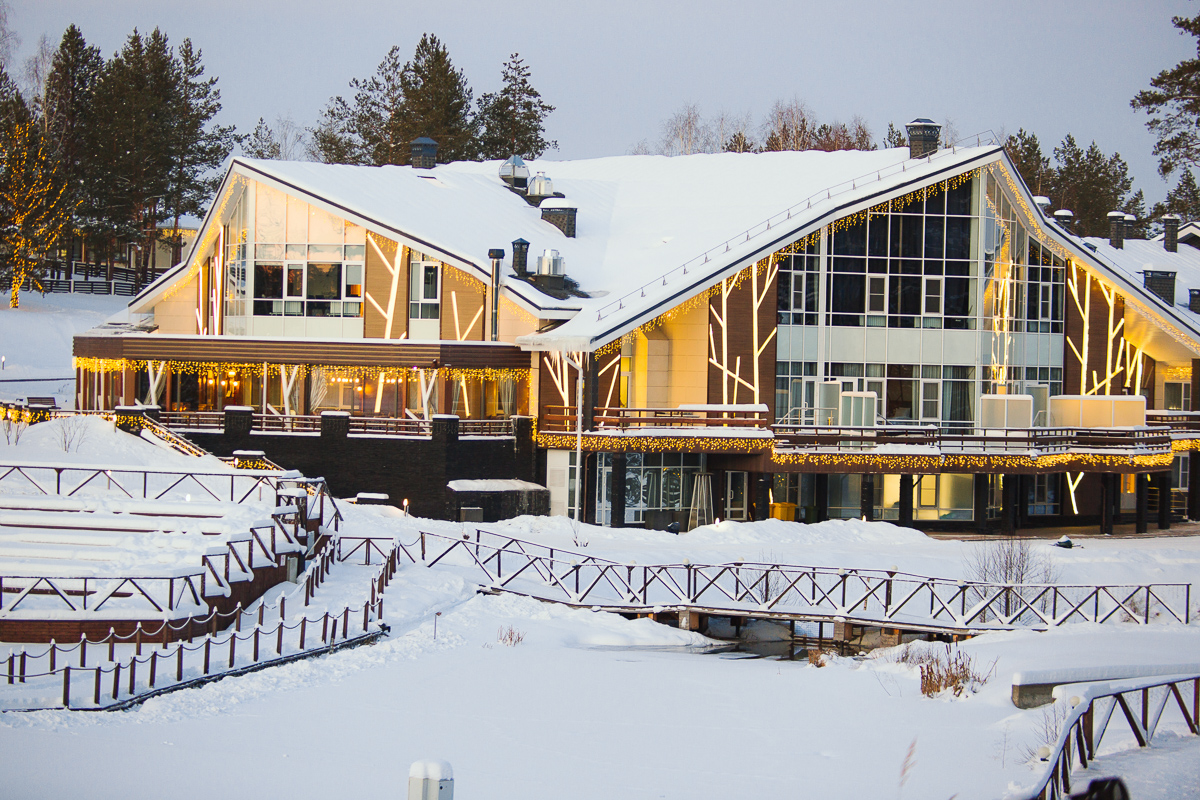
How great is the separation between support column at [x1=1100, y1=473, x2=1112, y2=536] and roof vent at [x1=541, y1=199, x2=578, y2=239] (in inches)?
715

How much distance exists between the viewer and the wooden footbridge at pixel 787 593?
26.3 meters

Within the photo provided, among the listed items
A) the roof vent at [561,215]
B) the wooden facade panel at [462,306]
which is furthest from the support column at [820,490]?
the roof vent at [561,215]

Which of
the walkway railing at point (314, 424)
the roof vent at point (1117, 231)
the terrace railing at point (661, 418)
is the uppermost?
the roof vent at point (1117, 231)

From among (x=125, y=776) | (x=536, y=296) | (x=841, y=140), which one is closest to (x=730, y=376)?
(x=536, y=296)

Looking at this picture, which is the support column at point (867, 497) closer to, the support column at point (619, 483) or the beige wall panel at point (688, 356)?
the beige wall panel at point (688, 356)

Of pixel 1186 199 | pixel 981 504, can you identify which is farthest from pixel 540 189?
pixel 1186 199

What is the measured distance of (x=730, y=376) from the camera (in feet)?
128

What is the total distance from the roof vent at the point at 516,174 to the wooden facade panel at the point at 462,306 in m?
8.05

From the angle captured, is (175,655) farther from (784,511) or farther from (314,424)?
(784,511)

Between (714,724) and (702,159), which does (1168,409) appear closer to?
(702,159)

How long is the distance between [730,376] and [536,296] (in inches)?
242

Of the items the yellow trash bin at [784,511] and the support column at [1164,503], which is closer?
the yellow trash bin at [784,511]

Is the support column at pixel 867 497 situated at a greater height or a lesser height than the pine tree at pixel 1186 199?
lesser

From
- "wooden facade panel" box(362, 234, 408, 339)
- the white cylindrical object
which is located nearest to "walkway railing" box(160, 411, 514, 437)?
Result: "wooden facade panel" box(362, 234, 408, 339)
